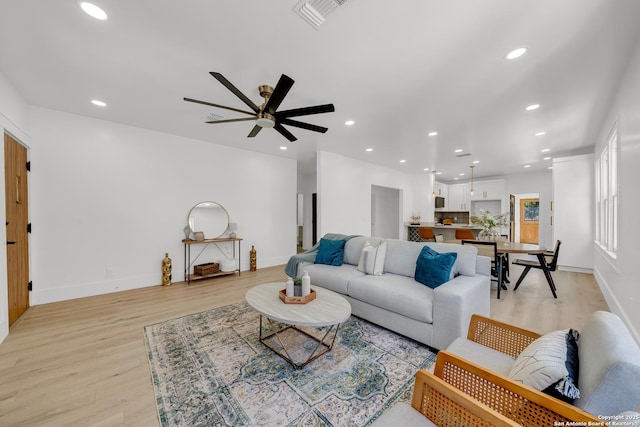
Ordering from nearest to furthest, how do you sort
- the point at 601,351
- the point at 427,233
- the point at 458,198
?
the point at 601,351
the point at 427,233
the point at 458,198

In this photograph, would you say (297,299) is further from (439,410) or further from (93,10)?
(93,10)

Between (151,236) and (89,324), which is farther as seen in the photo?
(151,236)

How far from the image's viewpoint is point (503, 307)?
3355 mm

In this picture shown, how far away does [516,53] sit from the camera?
2176mm

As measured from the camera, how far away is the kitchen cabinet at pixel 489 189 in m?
8.55

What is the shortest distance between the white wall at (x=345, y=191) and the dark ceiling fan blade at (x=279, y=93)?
→ 9.83ft

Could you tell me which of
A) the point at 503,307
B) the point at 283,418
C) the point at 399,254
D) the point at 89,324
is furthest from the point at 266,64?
the point at 503,307

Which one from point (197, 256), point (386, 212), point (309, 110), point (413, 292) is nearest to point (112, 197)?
point (197, 256)

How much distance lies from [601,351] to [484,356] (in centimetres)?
66

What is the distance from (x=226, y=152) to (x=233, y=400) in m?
4.43

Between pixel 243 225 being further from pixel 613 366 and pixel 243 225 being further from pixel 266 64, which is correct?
pixel 613 366

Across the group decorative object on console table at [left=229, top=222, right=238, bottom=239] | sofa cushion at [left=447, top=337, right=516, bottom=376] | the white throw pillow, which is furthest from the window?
decorative object on console table at [left=229, top=222, right=238, bottom=239]

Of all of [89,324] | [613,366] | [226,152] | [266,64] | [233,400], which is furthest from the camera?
[226,152]

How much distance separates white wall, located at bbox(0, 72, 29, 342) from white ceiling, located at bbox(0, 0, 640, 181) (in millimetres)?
155
